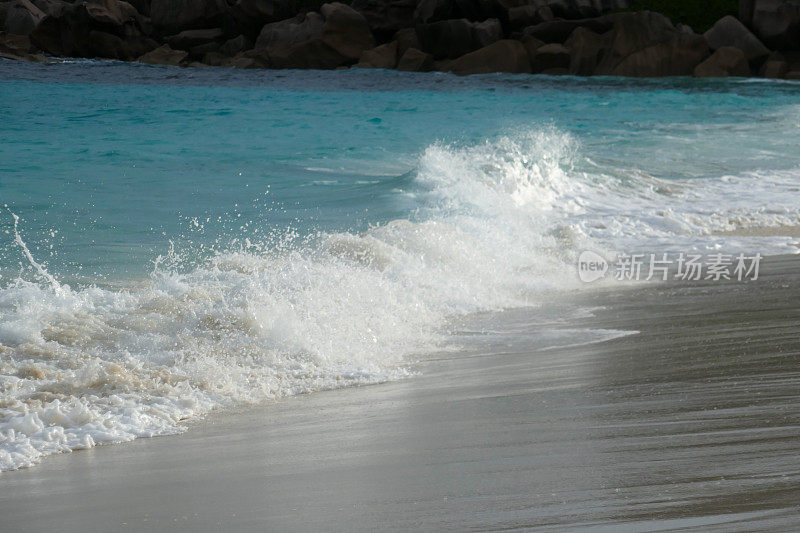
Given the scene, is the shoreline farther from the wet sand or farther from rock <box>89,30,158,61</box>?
the wet sand

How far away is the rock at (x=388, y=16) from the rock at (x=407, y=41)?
140 centimetres

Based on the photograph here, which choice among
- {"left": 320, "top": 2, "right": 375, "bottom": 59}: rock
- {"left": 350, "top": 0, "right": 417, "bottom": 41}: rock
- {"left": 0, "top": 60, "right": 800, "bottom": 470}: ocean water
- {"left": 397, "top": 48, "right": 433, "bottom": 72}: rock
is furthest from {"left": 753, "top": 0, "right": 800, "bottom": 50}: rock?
{"left": 320, "top": 2, "right": 375, "bottom": 59}: rock

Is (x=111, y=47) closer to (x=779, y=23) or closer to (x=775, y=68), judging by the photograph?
(x=775, y=68)

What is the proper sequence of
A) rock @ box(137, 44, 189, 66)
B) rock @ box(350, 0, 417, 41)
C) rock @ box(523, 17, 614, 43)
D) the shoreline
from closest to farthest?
the shoreline → rock @ box(523, 17, 614, 43) → rock @ box(350, 0, 417, 41) → rock @ box(137, 44, 189, 66)

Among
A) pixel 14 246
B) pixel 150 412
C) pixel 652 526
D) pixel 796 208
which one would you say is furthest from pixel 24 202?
pixel 652 526

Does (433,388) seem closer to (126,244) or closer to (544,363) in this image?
(544,363)

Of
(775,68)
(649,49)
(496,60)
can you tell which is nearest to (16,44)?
(496,60)

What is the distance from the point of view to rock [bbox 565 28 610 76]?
102ft

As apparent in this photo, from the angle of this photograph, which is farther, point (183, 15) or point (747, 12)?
point (183, 15)

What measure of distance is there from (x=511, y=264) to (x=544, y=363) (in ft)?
9.23

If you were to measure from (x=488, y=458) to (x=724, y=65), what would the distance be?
29.3m

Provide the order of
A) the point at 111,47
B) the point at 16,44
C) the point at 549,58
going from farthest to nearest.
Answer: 1. the point at 111,47
2. the point at 16,44
3. the point at 549,58

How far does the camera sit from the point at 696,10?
3750 centimetres
